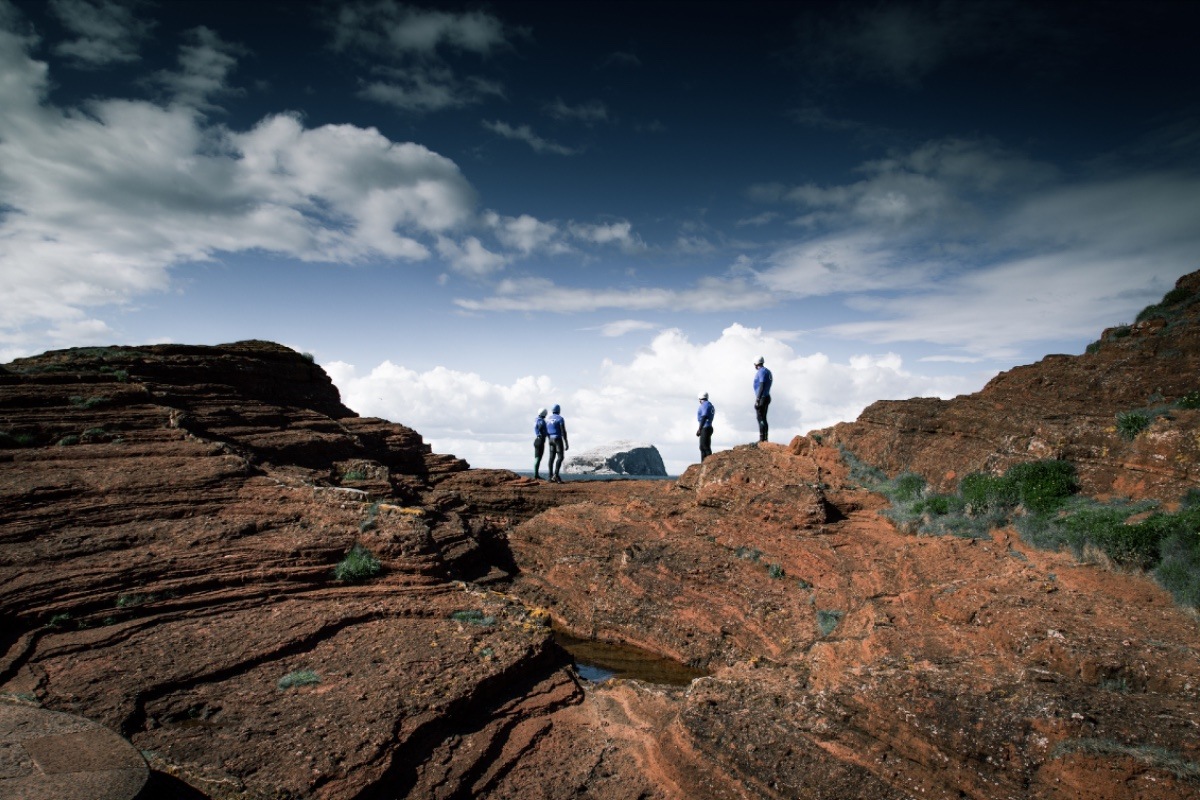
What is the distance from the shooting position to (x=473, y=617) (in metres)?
11.6

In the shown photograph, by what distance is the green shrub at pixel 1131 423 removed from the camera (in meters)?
12.1

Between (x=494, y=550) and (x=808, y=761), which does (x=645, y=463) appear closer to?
(x=494, y=550)

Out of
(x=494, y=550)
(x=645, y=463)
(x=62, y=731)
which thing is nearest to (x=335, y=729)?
(x=62, y=731)

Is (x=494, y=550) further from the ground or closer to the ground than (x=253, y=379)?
closer to the ground

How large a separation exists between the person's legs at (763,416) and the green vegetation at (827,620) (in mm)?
8736

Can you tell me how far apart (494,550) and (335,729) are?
1143 centimetres

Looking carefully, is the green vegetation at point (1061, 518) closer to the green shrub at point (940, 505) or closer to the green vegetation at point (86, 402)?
the green shrub at point (940, 505)

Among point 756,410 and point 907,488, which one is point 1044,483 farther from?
point 756,410

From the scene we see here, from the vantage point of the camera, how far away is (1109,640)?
758 centimetres

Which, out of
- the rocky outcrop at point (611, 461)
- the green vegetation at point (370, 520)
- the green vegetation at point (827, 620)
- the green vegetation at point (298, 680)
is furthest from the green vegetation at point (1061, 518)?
the rocky outcrop at point (611, 461)

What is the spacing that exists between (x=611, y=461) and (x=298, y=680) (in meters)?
60.4

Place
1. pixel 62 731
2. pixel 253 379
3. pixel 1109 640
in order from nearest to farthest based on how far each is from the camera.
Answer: pixel 62 731 < pixel 1109 640 < pixel 253 379

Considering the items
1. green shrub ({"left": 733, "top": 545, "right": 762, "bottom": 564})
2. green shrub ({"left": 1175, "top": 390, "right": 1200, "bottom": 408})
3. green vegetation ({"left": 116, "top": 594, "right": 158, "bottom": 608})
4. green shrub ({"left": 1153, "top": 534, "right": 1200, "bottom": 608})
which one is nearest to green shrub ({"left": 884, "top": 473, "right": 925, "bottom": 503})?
green shrub ({"left": 733, "top": 545, "right": 762, "bottom": 564})

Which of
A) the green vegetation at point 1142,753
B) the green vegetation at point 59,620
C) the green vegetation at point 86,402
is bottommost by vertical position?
the green vegetation at point 1142,753
